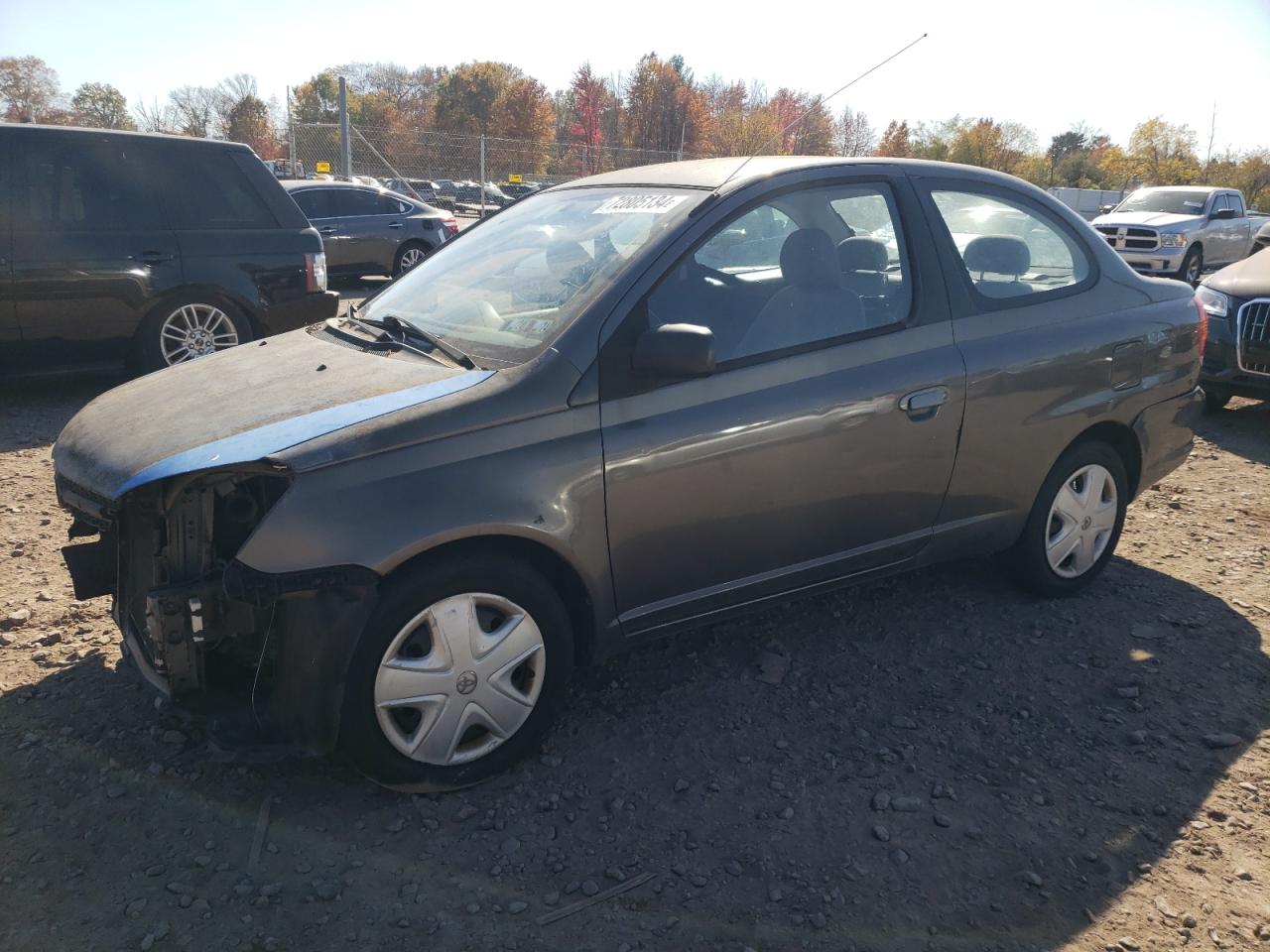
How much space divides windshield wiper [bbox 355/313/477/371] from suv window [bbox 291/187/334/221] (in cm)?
1060

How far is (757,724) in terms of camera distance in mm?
3277

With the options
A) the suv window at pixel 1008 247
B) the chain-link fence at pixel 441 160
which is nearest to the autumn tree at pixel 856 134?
the chain-link fence at pixel 441 160

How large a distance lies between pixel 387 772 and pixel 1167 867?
2183 millimetres

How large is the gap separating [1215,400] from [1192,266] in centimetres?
1149

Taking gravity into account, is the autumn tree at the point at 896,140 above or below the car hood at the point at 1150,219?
above

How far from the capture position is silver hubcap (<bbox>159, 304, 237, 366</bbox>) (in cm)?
705

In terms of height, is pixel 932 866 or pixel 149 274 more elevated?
pixel 149 274

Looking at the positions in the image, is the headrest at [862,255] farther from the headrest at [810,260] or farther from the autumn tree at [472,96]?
the autumn tree at [472,96]

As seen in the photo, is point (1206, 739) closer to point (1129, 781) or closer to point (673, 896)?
point (1129, 781)

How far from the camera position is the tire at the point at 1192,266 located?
17.3m

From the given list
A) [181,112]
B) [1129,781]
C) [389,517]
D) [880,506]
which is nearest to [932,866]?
[1129,781]

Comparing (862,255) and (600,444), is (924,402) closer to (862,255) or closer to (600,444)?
(862,255)

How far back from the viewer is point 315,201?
13.5 m

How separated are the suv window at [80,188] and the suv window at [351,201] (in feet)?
22.5
